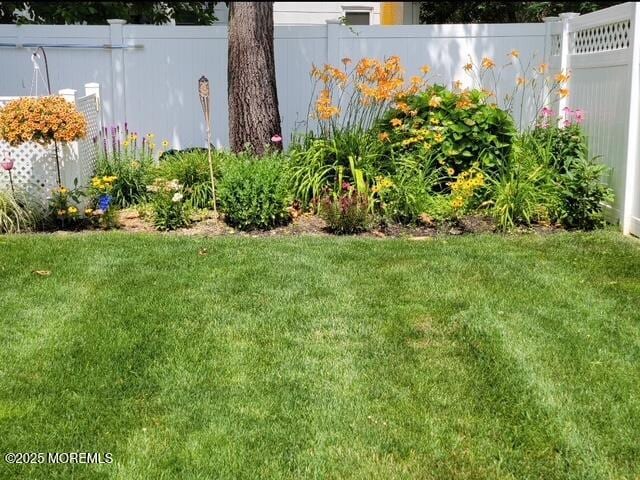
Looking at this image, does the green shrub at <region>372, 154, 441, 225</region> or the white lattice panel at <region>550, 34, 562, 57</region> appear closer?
the green shrub at <region>372, 154, 441, 225</region>

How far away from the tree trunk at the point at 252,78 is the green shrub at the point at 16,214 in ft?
7.34

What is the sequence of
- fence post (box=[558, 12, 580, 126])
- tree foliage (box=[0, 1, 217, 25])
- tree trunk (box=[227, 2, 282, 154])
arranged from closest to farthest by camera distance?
tree trunk (box=[227, 2, 282, 154])
fence post (box=[558, 12, 580, 126])
tree foliage (box=[0, 1, 217, 25])

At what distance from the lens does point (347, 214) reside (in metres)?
6.73

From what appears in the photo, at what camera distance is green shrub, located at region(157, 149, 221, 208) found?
741cm

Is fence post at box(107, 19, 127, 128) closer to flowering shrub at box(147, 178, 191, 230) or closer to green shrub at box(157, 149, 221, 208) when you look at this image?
green shrub at box(157, 149, 221, 208)

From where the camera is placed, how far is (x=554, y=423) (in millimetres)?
3295

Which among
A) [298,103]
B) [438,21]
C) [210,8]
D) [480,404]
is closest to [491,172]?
[298,103]

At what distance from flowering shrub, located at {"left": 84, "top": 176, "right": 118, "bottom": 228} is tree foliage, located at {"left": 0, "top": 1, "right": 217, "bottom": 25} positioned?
14.2 ft

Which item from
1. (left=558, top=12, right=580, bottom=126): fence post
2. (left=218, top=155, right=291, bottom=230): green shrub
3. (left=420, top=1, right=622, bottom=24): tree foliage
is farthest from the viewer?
(left=420, top=1, right=622, bottom=24): tree foliage

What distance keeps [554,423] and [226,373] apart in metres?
1.58

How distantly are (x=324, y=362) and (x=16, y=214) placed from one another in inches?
163

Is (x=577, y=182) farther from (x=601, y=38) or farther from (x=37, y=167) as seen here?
(x=37, y=167)

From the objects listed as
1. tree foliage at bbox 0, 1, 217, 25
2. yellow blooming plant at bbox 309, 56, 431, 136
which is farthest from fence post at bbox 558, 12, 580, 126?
tree foliage at bbox 0, 1, 217, 25

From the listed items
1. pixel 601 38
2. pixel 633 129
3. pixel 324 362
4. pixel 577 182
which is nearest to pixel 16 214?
pixel 324 362
